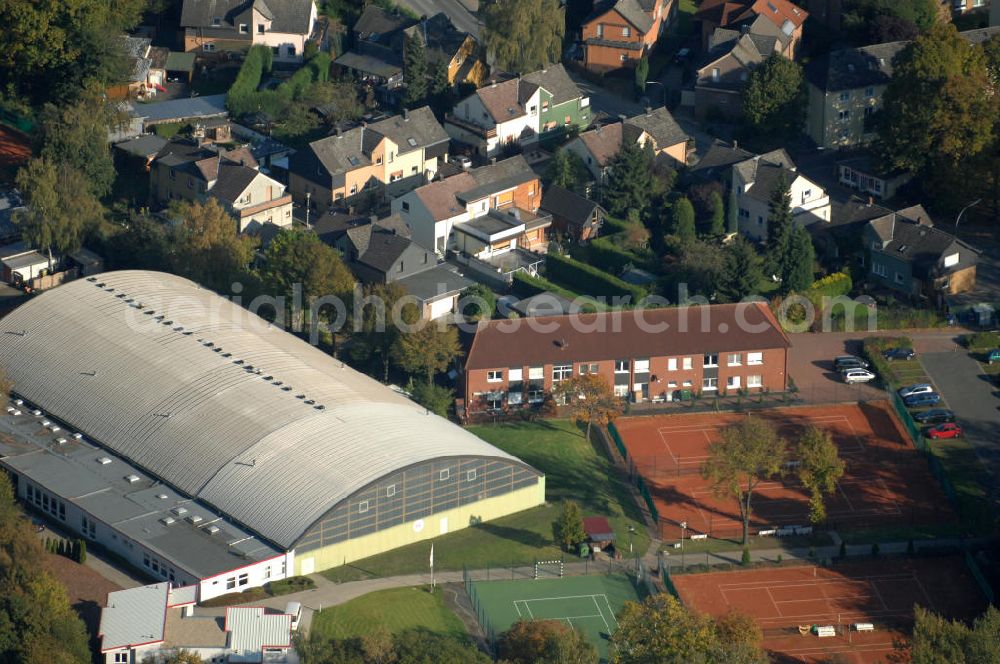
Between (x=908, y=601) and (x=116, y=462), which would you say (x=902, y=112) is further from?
(x=116, y=462)

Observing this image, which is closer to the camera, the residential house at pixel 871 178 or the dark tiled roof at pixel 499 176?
the dark tiled roof at pixel 499 176

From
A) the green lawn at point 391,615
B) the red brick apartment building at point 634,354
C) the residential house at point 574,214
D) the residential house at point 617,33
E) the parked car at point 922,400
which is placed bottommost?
the green lawn at point 391,615

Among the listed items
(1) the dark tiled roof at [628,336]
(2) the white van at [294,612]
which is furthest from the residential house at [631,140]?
(2) the white van at [294,612]

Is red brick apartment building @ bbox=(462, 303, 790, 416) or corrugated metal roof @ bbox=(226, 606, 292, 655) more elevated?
red brick apartment building @ bbox=(462, 303, 790, 416)

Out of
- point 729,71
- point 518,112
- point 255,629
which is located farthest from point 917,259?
point 255,629

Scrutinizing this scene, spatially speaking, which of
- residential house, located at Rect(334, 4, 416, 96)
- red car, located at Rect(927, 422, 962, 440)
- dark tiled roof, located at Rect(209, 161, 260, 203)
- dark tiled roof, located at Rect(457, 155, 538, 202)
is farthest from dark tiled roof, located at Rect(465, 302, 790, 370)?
residential house, located at Rect(334, 4, 416, 96)

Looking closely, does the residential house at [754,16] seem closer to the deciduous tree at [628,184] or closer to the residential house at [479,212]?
the deciduous tree at [628,184]

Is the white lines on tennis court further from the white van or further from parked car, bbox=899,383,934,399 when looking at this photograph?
parked car, bbox=899,383,934,399
